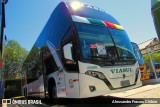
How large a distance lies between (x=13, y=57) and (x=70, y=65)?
122 feet

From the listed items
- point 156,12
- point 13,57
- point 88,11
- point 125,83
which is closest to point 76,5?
point 88,11

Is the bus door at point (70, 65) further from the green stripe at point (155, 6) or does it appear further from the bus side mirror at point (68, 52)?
the green stripe at point (155, 6)

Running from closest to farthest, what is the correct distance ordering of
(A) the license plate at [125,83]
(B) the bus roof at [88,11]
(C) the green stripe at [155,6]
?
1. (C) the green stripe at [155,6]
2. (A) the license plate at [125,83]
3. (B) the bus roof at [88,11]

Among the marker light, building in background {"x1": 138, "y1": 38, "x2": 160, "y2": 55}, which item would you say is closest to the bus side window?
the marker light

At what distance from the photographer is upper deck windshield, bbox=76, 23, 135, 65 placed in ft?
21.4

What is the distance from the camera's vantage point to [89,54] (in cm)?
646

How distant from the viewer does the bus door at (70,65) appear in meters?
6.41

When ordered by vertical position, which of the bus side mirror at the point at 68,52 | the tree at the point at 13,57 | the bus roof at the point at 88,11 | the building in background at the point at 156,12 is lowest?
the building in background at the point at 156,12

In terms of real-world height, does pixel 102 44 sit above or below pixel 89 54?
above

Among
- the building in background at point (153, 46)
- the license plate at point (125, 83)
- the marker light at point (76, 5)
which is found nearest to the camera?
the building in background at point (153, 46)

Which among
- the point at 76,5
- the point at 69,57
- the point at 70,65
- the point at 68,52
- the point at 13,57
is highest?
the point at 13,57

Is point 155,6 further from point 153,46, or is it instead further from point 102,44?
point 153,46

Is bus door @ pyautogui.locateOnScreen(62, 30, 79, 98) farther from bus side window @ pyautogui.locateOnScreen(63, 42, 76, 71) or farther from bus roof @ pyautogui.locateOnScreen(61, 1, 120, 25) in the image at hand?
bus roof @ pyautogui.locateOnScreen(61, 1, 120, 25)

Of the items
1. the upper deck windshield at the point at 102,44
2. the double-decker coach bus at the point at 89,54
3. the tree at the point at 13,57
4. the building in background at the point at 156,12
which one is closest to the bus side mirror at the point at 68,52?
the double-decker coach bus at the point at 89,54
